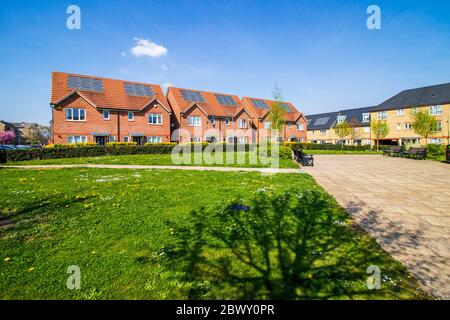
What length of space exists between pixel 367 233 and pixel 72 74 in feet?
128

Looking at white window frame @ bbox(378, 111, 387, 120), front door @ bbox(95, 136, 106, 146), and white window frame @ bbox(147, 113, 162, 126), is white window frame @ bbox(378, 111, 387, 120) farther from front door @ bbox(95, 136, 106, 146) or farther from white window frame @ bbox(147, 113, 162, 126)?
front door @ bbox(95, 136, 106, 146)

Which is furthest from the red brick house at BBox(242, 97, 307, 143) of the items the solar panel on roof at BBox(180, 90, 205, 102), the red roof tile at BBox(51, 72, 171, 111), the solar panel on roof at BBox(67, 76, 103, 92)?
the solar panel on roof at BBox(67, 76, 103, 92)

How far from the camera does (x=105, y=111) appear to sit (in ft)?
106

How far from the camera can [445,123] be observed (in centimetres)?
4569

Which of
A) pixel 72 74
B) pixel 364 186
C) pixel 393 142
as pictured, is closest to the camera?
pixel 364 186

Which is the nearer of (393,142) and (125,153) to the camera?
(125,153)

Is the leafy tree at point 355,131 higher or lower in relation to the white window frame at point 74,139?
higher

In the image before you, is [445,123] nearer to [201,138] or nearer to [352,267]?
[201,138]

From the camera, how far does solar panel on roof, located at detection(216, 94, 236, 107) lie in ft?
150

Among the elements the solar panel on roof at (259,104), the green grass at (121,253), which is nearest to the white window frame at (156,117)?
the solar panel on roof at (259,104)

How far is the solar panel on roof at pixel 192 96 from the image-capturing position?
41.4 m

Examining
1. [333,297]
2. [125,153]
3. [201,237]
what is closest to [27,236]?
[201,237]

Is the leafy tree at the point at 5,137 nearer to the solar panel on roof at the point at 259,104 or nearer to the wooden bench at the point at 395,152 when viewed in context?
the solar panel on roof at the point at 259,104

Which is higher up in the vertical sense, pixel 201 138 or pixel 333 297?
pixel 201 138
